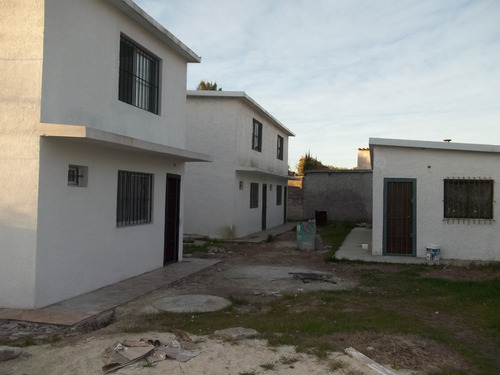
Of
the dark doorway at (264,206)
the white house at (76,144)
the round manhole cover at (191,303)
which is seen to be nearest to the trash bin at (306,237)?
the white house at (76,144)

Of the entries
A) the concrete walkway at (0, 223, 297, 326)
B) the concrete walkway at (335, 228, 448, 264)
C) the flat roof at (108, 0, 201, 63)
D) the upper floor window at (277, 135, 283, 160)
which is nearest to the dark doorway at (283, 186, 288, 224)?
the upper floor window at (277, 135, 283, 160)

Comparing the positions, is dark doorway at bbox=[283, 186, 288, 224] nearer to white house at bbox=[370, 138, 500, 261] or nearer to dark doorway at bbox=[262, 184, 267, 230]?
dark doorway at bbox=[262, 184, 267, 230]

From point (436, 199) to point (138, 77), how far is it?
834 cm

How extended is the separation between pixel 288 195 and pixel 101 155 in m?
21.8

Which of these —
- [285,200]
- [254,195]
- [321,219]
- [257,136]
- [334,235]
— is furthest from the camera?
[285,200]

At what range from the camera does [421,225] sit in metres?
12.4

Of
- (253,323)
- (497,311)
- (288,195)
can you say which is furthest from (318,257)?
(288,195)

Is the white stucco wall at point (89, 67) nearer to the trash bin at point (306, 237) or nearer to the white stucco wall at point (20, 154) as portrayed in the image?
the white stucco wall at point (20, 154)

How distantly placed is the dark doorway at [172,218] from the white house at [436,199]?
5.45m

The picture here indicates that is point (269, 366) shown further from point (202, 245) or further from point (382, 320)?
point (202, 245)

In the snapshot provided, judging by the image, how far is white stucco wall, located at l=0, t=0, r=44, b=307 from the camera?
21.5 ft

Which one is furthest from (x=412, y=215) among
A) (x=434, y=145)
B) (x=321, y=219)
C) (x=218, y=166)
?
(x=321, y=219)

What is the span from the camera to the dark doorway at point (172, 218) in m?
11.1

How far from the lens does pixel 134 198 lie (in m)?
9.58
